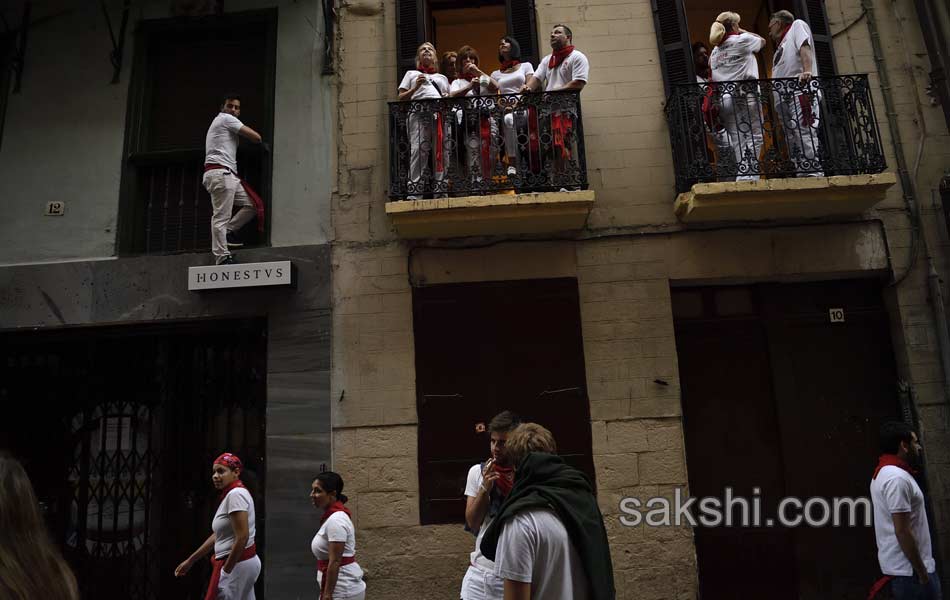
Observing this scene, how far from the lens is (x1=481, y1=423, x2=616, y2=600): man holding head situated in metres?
2.91

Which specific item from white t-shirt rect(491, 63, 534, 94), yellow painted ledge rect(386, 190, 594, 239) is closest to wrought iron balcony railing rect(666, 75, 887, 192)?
yellow painted ledge rect(386, 190, 594, 239)

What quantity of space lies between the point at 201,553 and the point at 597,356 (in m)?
4.16

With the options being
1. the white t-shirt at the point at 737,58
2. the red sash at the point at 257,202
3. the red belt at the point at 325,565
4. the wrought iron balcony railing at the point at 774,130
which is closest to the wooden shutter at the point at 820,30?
the wrought iron balcony railing at the point at 774,130

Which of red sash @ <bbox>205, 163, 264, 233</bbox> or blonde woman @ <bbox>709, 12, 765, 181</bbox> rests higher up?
blonde woman @ <bbox>709, 12, 765, 181</bbox>

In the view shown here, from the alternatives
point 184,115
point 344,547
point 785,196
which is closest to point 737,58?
point 785,196

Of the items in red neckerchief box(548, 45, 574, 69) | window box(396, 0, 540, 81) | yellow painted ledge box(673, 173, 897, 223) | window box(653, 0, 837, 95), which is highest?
window box(396, 0, 540, 81)

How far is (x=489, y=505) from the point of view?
4.20m

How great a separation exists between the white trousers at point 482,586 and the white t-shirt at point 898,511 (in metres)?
2.75

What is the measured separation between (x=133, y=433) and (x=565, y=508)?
663cm

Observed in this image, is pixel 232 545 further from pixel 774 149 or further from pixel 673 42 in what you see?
pixel 673 42

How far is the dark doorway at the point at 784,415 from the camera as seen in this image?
710cm

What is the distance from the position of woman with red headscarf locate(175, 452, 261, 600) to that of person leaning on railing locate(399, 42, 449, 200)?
11.5ft

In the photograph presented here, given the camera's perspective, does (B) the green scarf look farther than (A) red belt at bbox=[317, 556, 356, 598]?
No

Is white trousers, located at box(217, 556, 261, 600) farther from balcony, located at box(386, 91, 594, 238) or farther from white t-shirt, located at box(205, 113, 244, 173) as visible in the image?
white t-shirt, located at box(205, 113, 244, 173)
